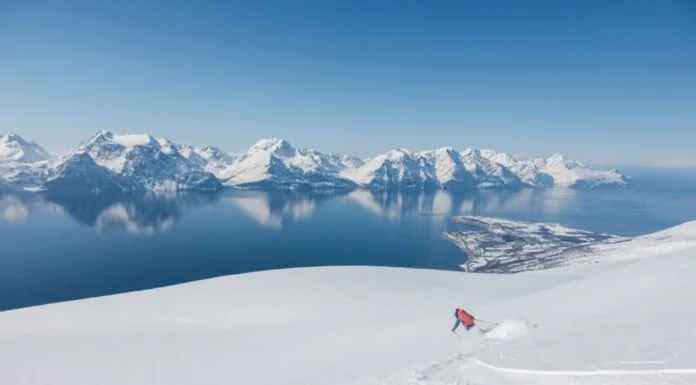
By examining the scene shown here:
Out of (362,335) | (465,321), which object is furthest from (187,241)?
(465,321)

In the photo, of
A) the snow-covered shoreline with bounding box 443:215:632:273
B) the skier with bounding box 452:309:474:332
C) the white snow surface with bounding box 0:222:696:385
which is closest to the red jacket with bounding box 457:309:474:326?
the skier with bounding box 452:309:474:332

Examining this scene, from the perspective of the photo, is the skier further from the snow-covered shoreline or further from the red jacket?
the snow-covered shoreline

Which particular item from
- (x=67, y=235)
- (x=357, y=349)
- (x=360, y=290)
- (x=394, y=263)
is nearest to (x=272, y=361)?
(x=357, y=349)

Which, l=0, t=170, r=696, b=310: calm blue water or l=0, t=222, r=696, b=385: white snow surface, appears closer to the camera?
l=0, t=222, r=696, b=385: white snow surface

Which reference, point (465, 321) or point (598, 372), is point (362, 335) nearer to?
point (465, 321)

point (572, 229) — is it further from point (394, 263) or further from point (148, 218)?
point (148, 218)

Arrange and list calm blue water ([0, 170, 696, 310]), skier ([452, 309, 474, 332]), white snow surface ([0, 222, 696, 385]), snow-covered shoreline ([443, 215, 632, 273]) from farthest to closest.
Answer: snow-covered shoreline ([443, 215, 632, 273])
calm blue water ([0, 170, 696, 310])
skier ([452, 309, 474, 332])
white snow surface ([0, 222, 696, 385])
